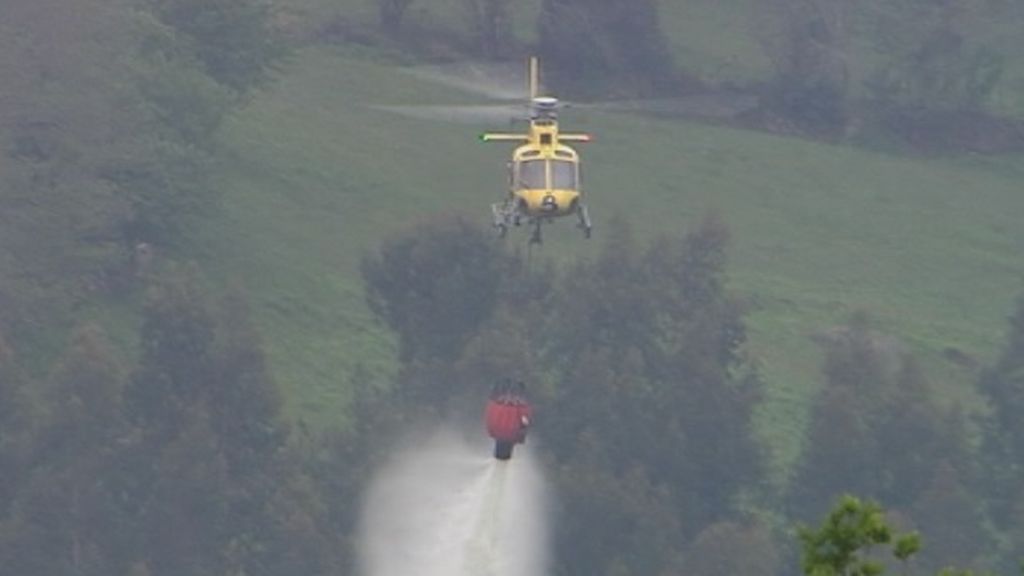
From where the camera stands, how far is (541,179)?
140 ft

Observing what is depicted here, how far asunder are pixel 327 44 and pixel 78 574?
95.6 feet

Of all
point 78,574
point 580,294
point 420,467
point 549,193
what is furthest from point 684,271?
point 549,193

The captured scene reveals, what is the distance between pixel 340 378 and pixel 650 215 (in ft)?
44.3

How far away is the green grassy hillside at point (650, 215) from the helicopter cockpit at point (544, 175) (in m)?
38.4

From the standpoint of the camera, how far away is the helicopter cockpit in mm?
42531

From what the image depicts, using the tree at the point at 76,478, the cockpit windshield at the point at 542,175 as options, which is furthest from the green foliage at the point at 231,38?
the cockpit windshield at the point at 542,175

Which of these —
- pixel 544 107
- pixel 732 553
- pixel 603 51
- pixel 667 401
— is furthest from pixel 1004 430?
pixel 544 107

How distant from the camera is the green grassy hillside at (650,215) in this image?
85.4m

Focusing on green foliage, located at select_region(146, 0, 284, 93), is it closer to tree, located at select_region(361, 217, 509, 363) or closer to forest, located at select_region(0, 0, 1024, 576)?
forest, located at select_region(0, 0, 1024, 576)

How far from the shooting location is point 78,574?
7394cm

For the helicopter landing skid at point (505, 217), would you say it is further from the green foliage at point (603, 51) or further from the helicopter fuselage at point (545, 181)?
the green foliage at point (603, 51)

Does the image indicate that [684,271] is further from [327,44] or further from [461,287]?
[327,44]

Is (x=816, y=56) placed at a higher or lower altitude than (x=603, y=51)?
lower

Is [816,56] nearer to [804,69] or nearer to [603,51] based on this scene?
[804,69]
